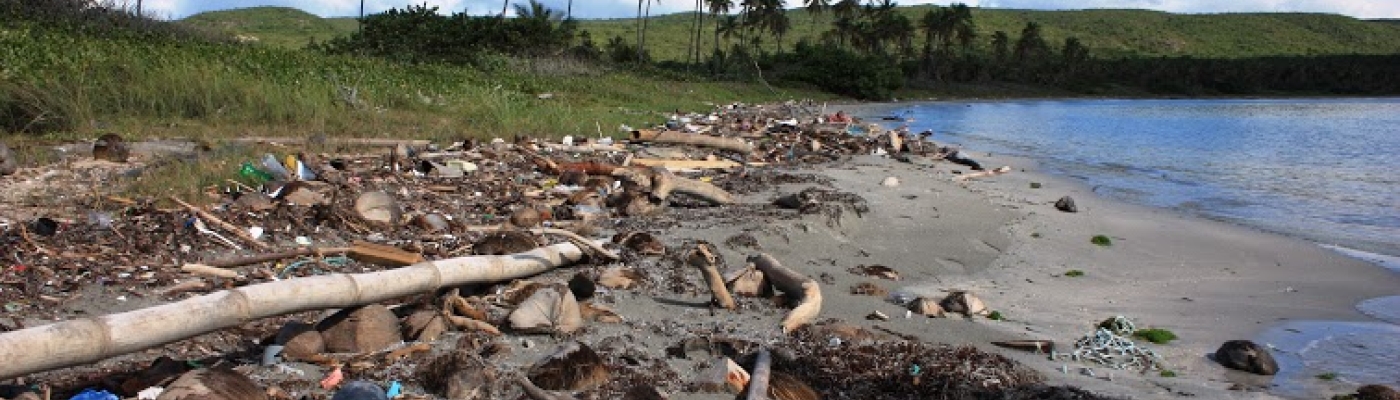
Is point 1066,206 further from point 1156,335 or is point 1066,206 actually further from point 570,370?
point 570,370

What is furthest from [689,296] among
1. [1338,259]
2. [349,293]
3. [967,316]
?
[1338,259]

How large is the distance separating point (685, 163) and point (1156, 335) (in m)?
6.68

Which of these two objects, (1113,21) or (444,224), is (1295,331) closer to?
(444,224)

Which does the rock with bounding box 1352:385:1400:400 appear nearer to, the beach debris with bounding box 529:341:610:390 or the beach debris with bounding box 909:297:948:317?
the beach debris with bounding box 909:297:948:317

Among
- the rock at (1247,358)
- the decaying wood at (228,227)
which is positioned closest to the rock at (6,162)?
the decaying wood at (228,227)

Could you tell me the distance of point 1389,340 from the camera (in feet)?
18.6

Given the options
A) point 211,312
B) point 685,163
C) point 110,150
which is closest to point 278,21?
point 685,163

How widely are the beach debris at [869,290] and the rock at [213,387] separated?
3535mm

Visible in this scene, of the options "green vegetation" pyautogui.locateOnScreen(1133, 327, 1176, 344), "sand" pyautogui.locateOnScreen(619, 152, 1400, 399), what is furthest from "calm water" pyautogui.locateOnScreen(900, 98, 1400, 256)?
"green vegetation" pyautogui.locateOnScreen(1133, 327, 1176, 344)

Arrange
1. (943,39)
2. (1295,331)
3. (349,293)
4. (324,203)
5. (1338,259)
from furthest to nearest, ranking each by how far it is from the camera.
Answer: (943,39) → (1338,259) → (324,203) → (1295,331) → (349,293)

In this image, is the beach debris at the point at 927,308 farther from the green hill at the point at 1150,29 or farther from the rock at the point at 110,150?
the green hill at the point at 1150,29

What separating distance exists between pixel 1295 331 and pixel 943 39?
253 feet

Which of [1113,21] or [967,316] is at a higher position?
[1113,21]

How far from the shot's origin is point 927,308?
547 cm
